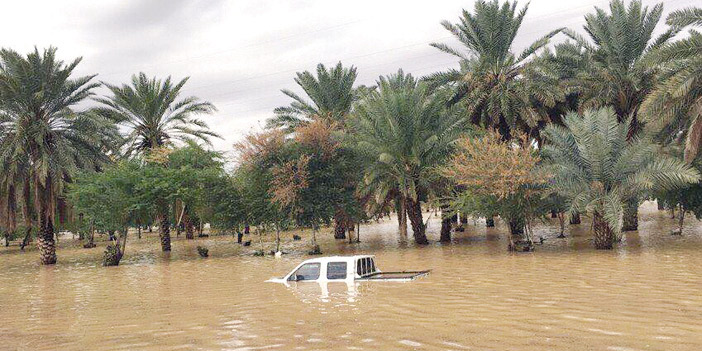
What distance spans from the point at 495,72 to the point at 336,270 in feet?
73.3

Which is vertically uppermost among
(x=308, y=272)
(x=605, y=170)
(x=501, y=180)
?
(x=605, y=170)

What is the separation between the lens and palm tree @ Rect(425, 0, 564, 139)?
31.5 metres

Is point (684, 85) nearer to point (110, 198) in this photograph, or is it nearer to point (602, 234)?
point (602, 234)

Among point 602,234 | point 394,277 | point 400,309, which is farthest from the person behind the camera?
point 602,234

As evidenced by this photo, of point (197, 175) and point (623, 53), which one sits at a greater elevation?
point (623, 53)

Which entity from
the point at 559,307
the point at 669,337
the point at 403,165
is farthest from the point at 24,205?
the point at 669,337

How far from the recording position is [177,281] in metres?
19.5

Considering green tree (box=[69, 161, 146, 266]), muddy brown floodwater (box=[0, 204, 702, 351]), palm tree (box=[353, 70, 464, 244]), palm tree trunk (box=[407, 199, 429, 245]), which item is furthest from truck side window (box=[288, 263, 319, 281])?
green tree (box=[69, 161, 146, 266])

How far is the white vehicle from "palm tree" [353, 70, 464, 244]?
13135mm

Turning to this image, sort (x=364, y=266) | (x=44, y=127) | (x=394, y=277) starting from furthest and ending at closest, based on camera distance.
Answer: (x=44, y=127) → (x=364, y=266) → (x=394, y=277)

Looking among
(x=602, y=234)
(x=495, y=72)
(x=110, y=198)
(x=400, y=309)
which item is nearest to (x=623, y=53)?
(x=495, y=72)

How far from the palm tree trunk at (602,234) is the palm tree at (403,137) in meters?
8.19

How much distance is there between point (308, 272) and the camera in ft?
48.9

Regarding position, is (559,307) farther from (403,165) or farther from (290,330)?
(403,165)
